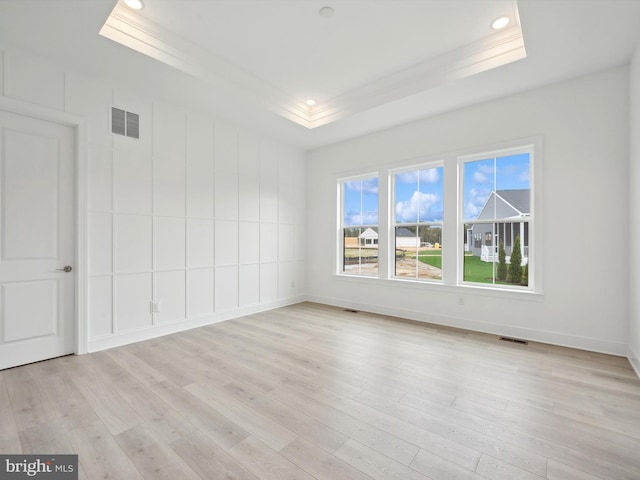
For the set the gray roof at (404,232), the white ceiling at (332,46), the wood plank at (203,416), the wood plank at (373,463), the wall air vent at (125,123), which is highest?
the white ceiling at (332,46)

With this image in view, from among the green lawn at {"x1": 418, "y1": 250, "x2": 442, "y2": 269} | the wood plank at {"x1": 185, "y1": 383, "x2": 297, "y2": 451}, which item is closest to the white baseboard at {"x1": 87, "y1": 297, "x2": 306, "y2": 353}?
the wood plank at {"x1": 185, "y1": 383, "x2": 297, "y2": 451}

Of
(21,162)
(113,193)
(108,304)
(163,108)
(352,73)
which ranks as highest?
(352,73)

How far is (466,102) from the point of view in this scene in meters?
3.87

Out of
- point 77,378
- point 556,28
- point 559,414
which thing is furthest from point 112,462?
point 556,28

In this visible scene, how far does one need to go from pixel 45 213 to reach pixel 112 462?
2.62 m

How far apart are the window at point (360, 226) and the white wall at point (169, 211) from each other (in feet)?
3.68

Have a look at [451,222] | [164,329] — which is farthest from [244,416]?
[451,222]

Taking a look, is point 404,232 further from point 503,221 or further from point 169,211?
point 169,211

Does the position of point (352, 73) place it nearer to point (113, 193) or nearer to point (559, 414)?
point (113, 193)

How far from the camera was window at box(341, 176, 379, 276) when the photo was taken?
522 cm

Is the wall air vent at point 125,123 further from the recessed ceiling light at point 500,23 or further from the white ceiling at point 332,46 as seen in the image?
the recessed ceiling light at point 500,23

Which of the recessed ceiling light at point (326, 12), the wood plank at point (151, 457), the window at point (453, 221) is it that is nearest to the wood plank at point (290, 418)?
the wood plank at point (151, 457)

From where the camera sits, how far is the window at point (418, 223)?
4465 mm

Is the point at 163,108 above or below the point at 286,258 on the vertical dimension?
above
